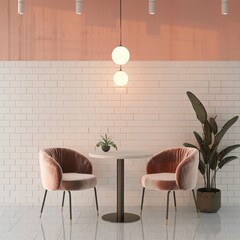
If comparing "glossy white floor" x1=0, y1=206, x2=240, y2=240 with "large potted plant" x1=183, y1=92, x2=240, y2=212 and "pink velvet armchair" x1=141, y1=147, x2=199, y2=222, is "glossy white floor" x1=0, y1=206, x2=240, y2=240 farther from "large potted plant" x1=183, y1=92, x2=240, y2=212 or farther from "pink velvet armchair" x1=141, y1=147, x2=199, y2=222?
"pink velvet armchair" x1=141, y1=147, x2=199, y2=222

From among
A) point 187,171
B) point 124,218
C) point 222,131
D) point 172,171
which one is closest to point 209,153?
point 222,131

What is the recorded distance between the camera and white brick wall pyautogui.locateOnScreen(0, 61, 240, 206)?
644 cm

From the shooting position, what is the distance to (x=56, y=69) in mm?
6445

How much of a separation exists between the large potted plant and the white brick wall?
0.37m

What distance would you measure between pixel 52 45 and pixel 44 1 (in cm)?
60

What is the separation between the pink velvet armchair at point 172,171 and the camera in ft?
17.9

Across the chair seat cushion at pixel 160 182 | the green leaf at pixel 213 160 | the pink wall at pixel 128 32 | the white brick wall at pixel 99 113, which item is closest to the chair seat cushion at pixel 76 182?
the chair seat cushion at pixel 160 182

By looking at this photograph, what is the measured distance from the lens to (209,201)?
5.98 m

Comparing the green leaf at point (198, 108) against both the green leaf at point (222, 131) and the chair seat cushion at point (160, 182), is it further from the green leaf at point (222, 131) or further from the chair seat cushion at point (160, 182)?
the chair seat cushion at point (160, 182)

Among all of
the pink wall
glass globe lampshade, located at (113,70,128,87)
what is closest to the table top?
glass globe lampshade, located at (113,70,128,87)

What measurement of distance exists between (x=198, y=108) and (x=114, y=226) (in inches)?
72.1

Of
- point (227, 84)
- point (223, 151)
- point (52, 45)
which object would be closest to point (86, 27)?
point (52, 45)

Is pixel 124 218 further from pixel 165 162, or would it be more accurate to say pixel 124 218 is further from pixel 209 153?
pixel 209 153

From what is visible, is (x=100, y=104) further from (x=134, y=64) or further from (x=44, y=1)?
(x=44, y=1)
